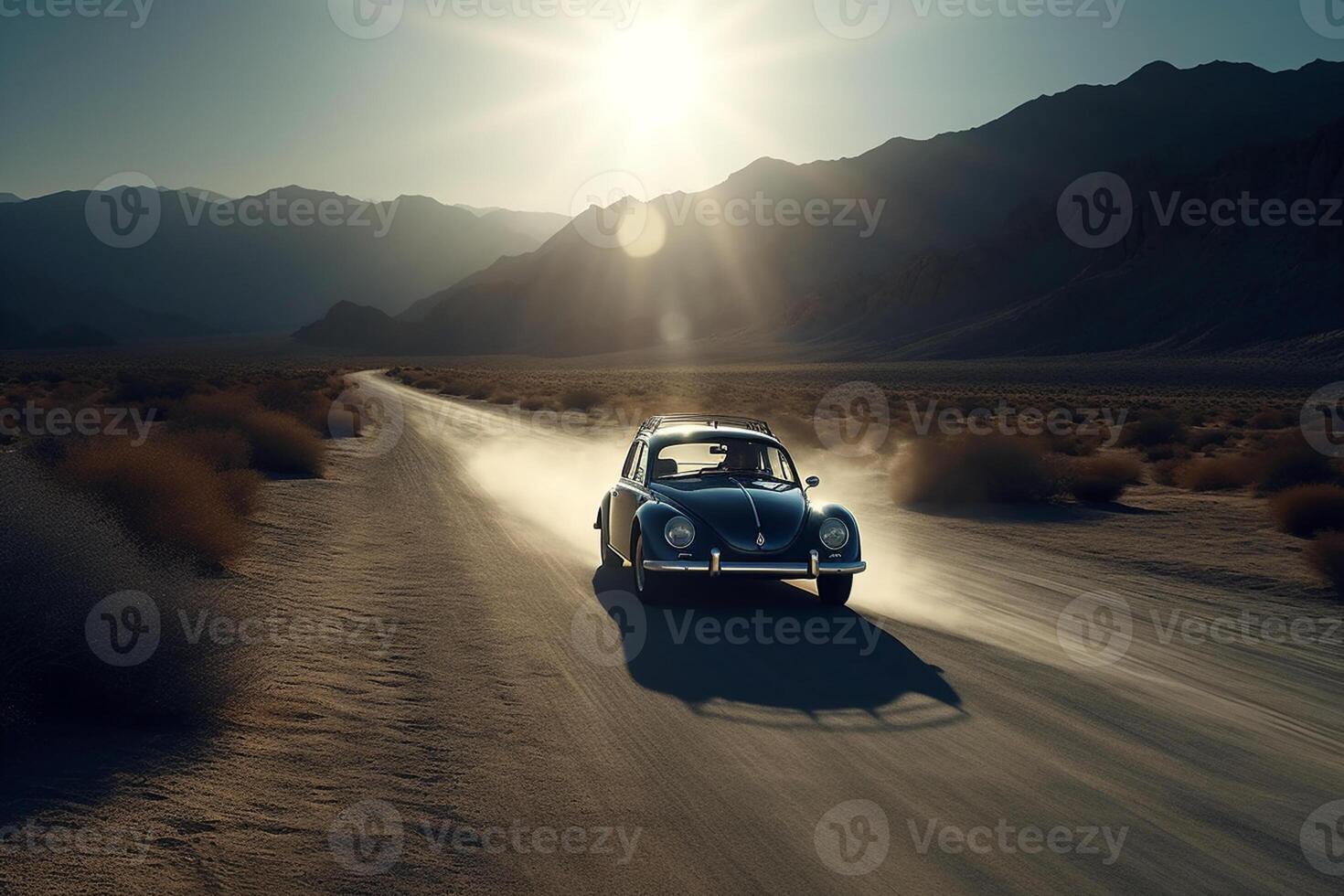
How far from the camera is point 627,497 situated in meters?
11.0

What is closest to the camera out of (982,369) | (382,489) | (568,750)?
(568,750)

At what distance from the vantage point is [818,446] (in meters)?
31.2

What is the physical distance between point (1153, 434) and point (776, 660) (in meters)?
28.4

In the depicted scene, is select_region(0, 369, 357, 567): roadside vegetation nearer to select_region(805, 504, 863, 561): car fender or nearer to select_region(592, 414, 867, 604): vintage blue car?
select_region(592, 414, 867, 604): vintage blue car

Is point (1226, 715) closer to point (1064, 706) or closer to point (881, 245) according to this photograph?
point (1064, 706)

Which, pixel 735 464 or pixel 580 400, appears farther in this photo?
pixel 580 400

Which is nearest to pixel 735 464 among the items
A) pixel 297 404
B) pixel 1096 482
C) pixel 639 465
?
pixel 639 465

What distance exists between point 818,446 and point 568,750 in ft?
84.5

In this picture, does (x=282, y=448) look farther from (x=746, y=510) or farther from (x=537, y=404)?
(x=537, y=404)

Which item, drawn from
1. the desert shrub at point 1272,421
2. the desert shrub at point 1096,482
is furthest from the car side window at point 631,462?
the desert shrub at point 1272,421

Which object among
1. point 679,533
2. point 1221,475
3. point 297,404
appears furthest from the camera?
point 297,404

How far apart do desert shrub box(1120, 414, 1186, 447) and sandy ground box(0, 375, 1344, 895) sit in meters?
21.5

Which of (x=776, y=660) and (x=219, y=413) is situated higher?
(x=219, y=413)

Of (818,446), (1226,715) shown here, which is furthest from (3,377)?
(1226,715)
